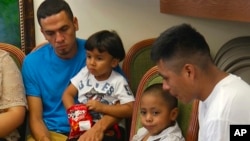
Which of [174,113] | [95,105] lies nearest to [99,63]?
[95,105]

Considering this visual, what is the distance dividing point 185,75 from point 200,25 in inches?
55.5

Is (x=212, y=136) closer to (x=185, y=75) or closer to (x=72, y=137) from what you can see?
(x=185, y=75)

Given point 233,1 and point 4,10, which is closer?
point 233,1

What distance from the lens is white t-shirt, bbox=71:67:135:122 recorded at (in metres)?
1.94

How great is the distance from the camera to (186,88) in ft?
4.32

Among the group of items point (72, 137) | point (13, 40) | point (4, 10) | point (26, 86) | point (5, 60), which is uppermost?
point (4, 10)

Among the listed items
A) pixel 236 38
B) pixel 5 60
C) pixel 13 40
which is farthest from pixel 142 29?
pixel 5 60

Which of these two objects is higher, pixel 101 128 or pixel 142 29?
pixel 142 29

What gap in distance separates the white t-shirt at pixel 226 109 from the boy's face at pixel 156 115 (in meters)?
0.35

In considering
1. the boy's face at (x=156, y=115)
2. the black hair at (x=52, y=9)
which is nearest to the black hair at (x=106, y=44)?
the black hair at (x=52, y=9)

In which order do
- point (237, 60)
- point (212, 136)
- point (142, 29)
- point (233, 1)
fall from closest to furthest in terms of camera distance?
point (212, 136)
point (233, 1)
point (237, 60)
point (142, 29)

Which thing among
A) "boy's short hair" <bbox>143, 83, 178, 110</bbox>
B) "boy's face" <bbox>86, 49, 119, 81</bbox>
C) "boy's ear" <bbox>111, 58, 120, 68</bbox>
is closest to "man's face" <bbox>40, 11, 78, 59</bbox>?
"boy's face" <bbox>86, 49, 119, 81</bbox>

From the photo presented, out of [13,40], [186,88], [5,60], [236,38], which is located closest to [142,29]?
[236,38]

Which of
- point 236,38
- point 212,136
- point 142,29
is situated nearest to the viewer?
point 212,136
